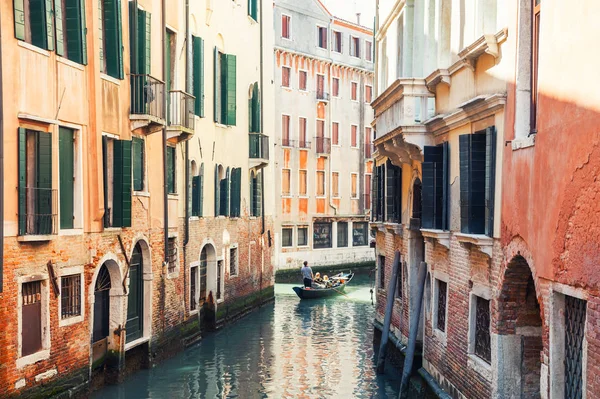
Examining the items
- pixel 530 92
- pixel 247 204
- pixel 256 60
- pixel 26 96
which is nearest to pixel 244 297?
pixel 247 204

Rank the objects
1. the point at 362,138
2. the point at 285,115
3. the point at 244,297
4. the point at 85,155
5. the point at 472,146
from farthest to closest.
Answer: the point at 362,138 < the point at 285,115 < the point at 244,297 < the point at 85,155 < the point at 472,146

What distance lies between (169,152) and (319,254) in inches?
839

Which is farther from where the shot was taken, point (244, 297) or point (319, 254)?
point (319, 254)

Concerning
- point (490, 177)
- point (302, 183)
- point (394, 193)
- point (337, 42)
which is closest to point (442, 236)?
point (490, 177)

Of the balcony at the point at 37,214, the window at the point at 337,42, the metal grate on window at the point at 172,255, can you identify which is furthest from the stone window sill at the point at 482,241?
the window at the point at 337,42

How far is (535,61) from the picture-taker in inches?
351

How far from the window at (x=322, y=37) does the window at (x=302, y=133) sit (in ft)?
11.2

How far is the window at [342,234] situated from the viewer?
132ft

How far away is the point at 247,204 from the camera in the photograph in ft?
82.2

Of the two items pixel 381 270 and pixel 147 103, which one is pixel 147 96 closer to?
pixel 147 103

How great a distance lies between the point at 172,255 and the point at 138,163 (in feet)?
9.22

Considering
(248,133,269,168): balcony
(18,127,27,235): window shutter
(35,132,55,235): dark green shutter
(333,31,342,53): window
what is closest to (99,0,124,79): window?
(35,132,55,235): dark green shutter

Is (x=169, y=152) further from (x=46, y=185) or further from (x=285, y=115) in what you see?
(x=285, y=115)

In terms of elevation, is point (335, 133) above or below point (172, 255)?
above
